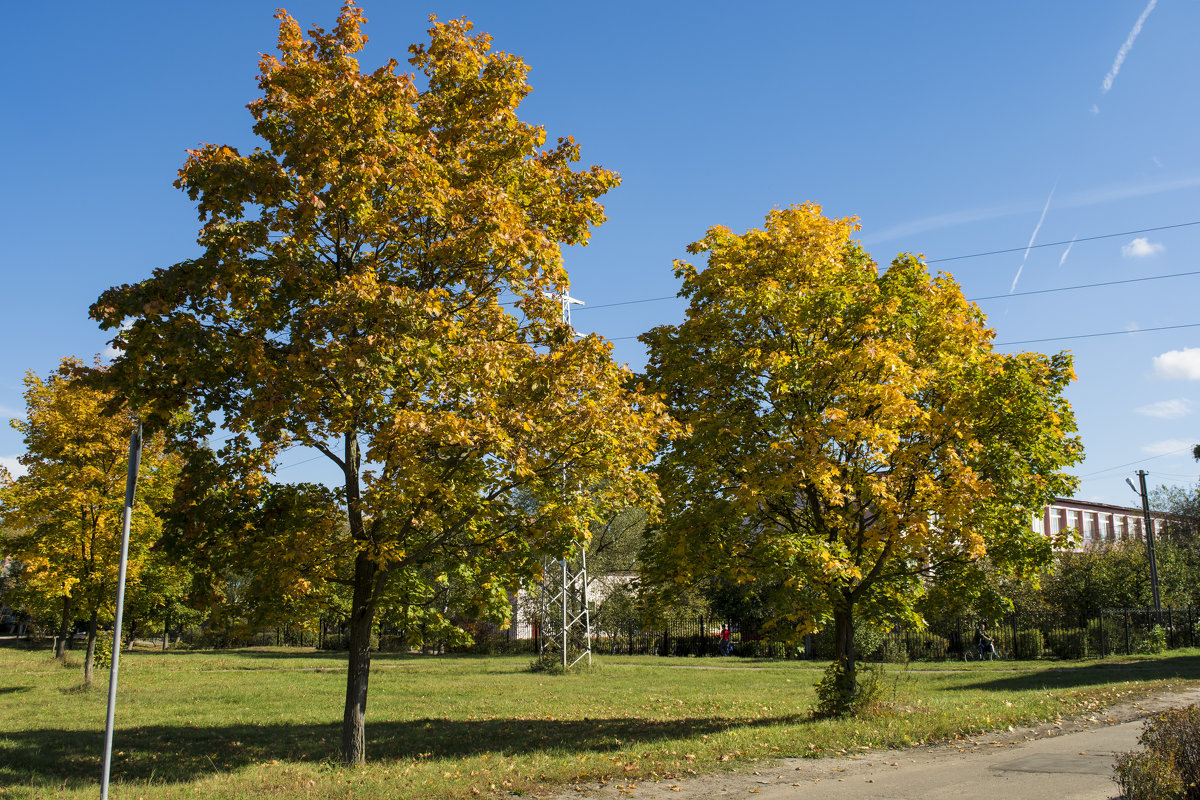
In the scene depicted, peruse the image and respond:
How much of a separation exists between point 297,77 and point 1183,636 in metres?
35.5

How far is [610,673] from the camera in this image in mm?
25969

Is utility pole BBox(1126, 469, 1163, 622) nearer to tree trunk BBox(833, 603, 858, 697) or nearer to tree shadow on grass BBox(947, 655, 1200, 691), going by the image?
tree shadow on grass BBox(947, 655, 1200, 691)

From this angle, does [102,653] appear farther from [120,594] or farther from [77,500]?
[120,594]

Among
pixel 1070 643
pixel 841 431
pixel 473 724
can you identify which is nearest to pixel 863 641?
pixel 1070 643

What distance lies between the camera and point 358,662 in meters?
10.6

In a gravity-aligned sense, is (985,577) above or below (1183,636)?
above

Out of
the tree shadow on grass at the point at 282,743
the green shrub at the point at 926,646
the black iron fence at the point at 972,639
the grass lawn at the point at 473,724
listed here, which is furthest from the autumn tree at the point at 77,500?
the green shrub at the point at 926,646

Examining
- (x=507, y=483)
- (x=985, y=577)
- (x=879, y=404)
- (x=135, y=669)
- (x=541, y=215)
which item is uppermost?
(x=541, y=215)

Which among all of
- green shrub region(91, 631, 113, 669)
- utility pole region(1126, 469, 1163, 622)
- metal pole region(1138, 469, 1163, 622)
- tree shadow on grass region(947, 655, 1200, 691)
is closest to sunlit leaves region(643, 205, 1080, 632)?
tree shadow on grass region(947, 655, 1200, 691)

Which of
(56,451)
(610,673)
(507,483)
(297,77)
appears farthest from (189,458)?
(610,673)

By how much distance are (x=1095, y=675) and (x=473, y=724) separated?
16033 millimetres

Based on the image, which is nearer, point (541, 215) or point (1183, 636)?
point (541, 215)

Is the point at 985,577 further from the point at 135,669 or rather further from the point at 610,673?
the point at 135,669

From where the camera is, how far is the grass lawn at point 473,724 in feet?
30.6
